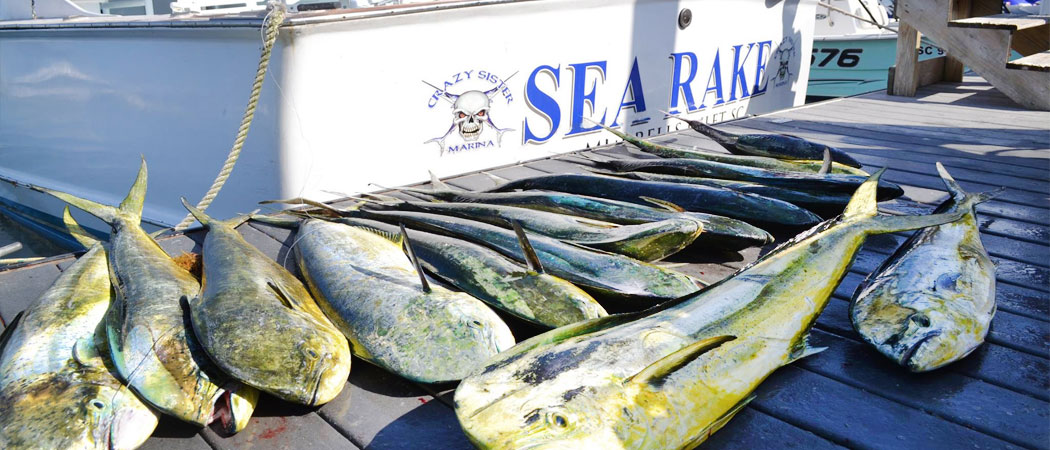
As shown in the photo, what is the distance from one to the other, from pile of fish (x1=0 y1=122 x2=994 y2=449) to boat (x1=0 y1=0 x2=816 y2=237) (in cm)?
154

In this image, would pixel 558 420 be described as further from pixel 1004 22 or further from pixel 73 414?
pixel 1004 22

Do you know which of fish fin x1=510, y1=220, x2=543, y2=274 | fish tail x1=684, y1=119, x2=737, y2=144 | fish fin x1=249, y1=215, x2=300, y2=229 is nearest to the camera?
fish fin x1=510, y1=220, x2=543, y2=274

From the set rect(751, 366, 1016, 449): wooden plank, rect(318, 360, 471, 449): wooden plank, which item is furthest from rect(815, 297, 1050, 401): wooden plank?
rect(318, 360, 471, 449): wooden plank

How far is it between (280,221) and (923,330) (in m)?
2.62

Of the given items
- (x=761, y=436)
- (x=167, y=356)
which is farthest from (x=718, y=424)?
(x=167, y=356)

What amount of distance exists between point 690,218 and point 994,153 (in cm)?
337

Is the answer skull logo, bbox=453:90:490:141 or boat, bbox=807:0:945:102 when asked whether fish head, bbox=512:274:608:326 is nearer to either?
skull logo, bbox=453:90:490:141

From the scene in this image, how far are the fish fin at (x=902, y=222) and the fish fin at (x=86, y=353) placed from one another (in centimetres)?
228

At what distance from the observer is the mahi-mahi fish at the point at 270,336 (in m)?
1.79

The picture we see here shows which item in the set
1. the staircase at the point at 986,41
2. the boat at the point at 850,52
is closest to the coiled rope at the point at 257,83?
the staircase at the point at 986,41

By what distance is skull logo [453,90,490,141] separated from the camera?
5.11m

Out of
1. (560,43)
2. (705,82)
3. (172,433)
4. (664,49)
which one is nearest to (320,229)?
(172,433)

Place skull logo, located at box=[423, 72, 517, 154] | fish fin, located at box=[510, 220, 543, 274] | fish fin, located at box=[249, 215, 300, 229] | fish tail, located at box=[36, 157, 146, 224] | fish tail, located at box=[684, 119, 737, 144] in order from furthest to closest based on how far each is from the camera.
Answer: skull logo, located at box=[423, 72, 517, 154], fish tail, located at box=[684, 119, 737, 144], fish fin, located at box=[249, 215, 300, 229], fish tail, located at box=[36, 157, 146, 224], fish fin, located at box=[510, 220, 543, 274]

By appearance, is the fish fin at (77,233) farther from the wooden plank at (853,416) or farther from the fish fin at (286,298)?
the wooden plank at (853,416)
